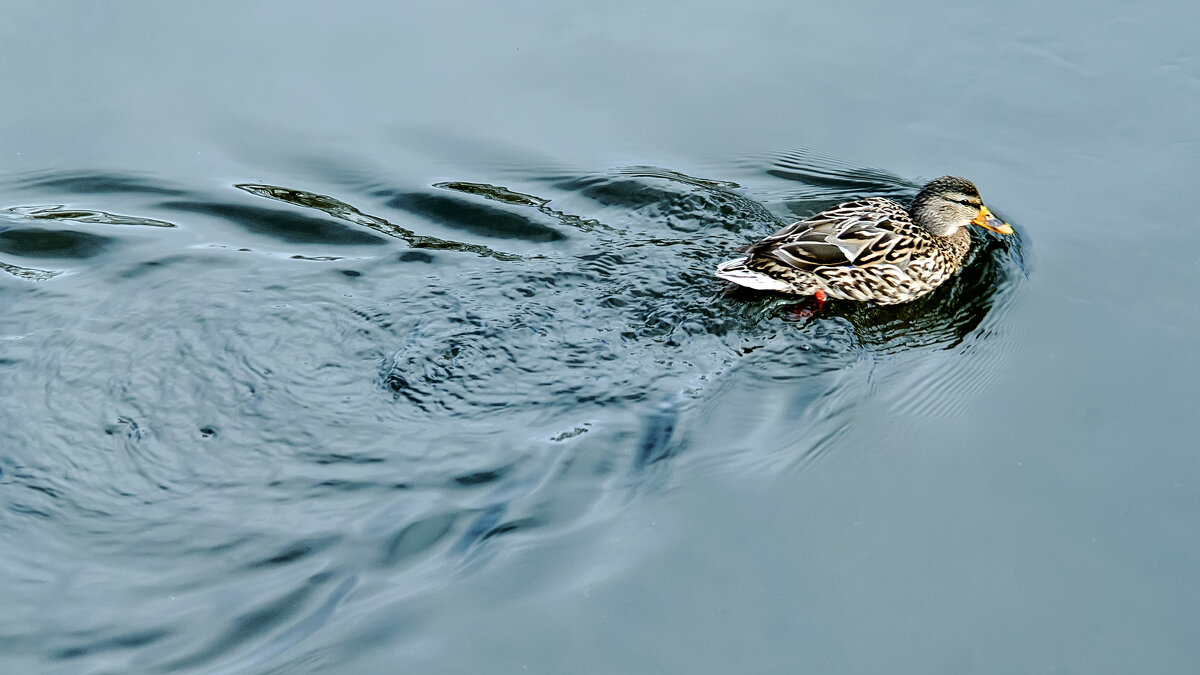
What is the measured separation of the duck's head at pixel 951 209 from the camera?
25.5 feet

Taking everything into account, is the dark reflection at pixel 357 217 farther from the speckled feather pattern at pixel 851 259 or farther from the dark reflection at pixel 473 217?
the speckled feather pattern at pixel 851 259

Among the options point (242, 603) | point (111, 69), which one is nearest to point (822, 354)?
point (242, 603)

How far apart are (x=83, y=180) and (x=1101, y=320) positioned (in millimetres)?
7284

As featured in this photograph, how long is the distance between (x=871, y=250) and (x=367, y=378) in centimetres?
352

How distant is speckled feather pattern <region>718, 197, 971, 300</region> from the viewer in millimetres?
7344

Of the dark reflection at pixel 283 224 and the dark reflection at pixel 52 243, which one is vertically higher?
the dark reflection at pixel 283 224

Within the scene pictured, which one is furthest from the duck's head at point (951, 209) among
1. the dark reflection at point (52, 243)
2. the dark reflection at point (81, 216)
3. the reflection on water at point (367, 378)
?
the dark reflection at point (52, 243)

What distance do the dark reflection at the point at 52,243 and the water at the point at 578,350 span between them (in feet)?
0.09

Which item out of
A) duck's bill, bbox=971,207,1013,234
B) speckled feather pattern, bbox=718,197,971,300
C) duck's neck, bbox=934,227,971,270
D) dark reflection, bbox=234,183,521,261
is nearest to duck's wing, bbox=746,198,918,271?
speckled feather pattern, bbox=718,197,971,300

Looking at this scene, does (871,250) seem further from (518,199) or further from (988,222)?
(518,199)

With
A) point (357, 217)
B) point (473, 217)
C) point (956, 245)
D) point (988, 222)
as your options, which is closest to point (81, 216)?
point (357, 217)

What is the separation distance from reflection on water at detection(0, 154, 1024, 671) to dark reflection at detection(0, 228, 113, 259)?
0.02 meters

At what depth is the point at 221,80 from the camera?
929 cm

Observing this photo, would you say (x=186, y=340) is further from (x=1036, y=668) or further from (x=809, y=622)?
(x=1036, y=668)
